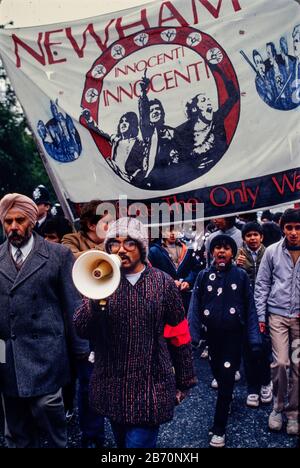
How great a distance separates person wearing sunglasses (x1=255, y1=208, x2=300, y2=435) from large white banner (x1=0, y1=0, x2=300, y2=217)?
2.12ft

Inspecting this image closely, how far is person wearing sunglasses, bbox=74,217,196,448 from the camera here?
2670 millimetres

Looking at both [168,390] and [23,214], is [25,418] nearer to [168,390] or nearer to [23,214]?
[168,390]

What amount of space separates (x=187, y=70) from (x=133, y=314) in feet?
6.98

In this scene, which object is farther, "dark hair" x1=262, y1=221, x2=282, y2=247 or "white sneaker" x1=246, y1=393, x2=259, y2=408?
"dark hair" x1=262, y1=221, x2=282, y2=247

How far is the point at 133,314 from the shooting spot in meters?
2.71

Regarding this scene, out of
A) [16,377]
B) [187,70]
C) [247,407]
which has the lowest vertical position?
[247,407]

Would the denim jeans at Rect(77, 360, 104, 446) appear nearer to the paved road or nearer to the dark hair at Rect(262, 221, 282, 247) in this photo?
the paved road

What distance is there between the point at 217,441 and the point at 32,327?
1.76 metres

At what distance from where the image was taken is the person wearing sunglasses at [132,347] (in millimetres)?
2670

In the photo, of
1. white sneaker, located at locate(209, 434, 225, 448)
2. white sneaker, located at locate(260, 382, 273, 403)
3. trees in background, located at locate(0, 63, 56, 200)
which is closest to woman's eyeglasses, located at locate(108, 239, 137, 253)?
white sneaker, located at locate(209, 434, 225, 448)

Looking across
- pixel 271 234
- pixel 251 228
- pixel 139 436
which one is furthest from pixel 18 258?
pixel 271 234

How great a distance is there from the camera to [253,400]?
4520 mm

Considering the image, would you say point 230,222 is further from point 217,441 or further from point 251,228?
point 217,441
